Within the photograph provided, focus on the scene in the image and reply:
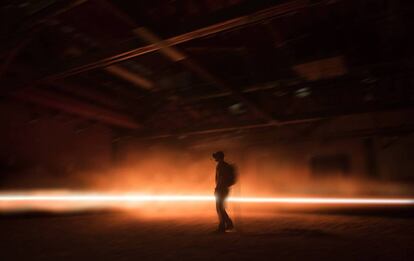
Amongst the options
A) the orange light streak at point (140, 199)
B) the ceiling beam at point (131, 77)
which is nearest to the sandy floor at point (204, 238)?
the orange light streak at point (140, 199)

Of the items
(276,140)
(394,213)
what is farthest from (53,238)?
(276,140)

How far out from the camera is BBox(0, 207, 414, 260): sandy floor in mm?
5438

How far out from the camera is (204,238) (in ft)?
22.4

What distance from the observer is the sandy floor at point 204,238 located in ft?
17.8

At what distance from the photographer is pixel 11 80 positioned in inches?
339

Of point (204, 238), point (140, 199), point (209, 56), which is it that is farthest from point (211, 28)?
point (140, 199)

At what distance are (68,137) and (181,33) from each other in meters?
7.16

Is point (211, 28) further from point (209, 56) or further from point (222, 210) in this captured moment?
point (222, 210)

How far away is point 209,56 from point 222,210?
3831 millimetres

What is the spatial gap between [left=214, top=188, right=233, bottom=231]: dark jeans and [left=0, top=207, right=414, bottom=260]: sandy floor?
304 millimetres

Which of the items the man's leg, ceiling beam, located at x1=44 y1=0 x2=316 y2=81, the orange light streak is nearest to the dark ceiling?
ceiling beam, located at x1=44 y1=0 x2=316 y2=81

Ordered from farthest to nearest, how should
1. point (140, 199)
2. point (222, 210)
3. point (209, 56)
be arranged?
A: point (140, 199)
point (209, 56)
point (222, 210)

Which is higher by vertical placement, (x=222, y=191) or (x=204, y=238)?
(x=222, y=191)

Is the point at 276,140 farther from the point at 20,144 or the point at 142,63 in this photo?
the point at 20,144
